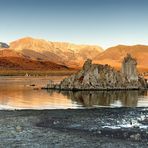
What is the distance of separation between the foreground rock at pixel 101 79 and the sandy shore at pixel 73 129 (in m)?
40.0

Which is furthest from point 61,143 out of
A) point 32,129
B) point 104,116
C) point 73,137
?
point 104,116

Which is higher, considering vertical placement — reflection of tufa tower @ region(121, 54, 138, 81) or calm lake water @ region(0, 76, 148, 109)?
reflection of tufa tower @ region(121, 54, 138, 81)

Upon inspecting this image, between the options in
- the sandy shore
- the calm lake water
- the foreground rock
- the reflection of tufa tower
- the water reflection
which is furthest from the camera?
the reflection of tufa tower

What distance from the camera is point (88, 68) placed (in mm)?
80875

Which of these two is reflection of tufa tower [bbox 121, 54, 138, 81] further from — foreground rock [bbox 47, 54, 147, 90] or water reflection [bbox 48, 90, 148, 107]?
water reflection [bbox 48, 90, 148, 107]

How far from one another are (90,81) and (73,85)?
3.43 m

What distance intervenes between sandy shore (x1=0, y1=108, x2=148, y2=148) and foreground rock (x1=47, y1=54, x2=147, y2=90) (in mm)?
39952

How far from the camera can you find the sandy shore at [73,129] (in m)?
23.9

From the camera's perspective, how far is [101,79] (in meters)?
82.1

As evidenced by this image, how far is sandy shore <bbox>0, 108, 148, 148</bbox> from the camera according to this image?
2392cm

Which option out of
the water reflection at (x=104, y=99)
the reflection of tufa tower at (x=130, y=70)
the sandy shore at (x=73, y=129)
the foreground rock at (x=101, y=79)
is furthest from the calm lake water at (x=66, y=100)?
the reflection of tufa tower at (x=130, y=70)

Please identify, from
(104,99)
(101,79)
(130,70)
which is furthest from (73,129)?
(130,70)

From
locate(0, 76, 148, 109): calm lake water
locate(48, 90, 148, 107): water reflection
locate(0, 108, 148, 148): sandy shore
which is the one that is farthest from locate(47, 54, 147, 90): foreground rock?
locate(0, 108, 148, 148): sandy shore

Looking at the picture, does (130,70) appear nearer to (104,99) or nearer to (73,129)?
(104,99)
